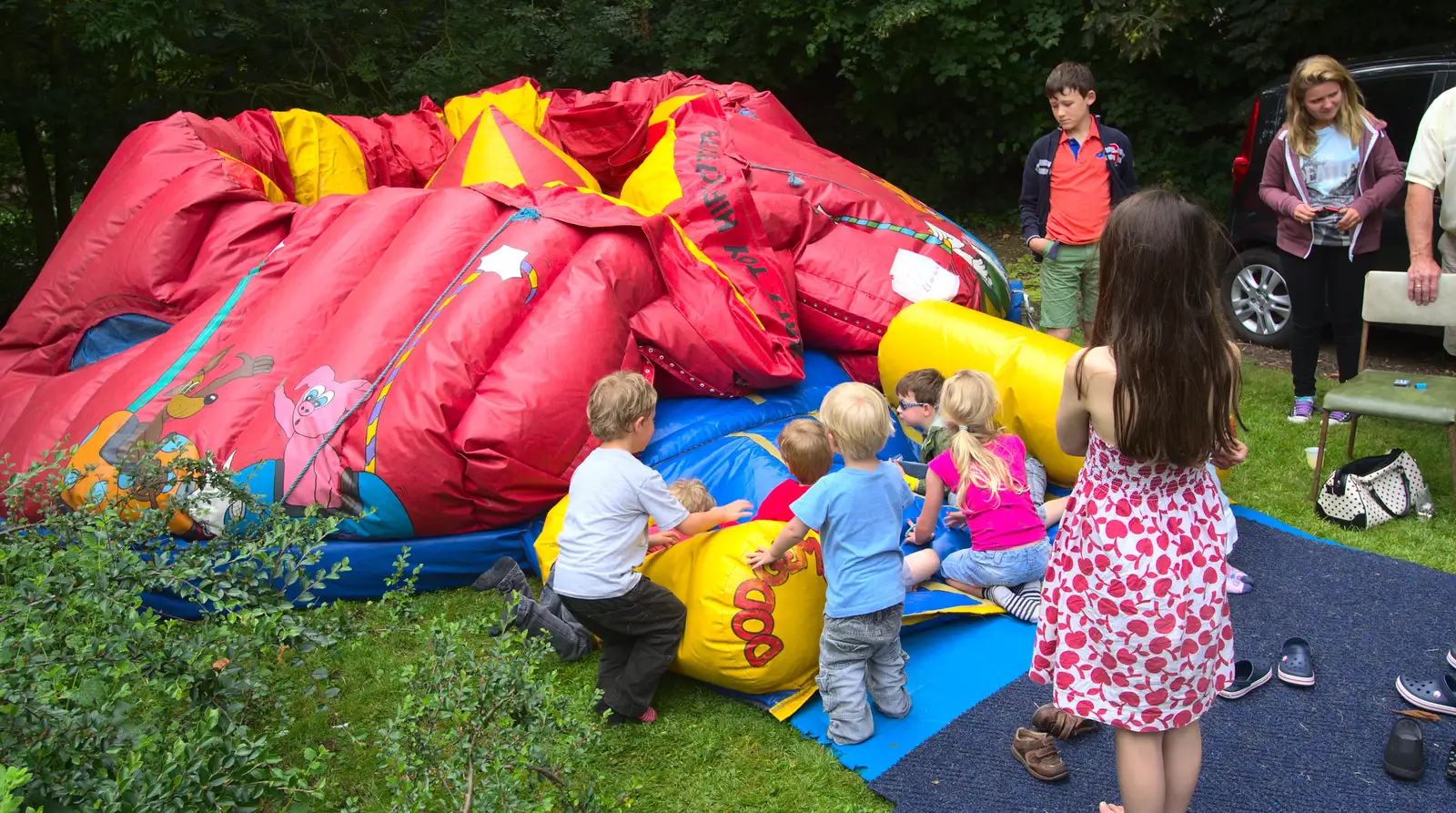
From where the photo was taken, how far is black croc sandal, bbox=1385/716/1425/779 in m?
2.76

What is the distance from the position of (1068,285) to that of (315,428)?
331cm

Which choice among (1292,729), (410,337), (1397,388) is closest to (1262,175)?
(1397,388)

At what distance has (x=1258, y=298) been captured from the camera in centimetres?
→ 621

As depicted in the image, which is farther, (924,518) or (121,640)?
(924,518)

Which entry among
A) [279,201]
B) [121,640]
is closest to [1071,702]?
[121,640]

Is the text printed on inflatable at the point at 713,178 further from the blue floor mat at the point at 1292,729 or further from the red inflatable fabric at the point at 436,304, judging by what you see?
the blue floor mat at the point at 1292,729

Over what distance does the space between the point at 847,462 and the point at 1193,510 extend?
0.92 meters

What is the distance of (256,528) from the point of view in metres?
3.01

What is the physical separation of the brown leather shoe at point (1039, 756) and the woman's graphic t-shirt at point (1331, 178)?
291 centimetres

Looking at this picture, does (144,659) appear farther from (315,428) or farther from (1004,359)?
(1004,359)

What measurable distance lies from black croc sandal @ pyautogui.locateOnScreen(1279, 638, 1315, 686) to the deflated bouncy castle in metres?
1.13

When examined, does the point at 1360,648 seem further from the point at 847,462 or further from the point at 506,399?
the point at 506,399

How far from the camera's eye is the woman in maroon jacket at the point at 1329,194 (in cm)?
459

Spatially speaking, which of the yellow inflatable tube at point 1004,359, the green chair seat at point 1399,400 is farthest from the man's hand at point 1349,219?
the yellow inflatable tube at point 1004,359
